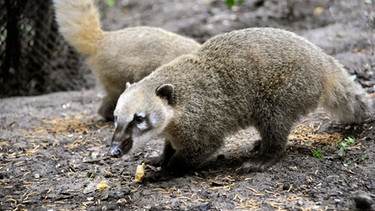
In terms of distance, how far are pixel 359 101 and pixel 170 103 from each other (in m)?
2.20

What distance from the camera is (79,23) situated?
7.28m

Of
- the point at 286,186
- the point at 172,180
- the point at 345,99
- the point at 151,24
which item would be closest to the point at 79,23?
the point at 172,180

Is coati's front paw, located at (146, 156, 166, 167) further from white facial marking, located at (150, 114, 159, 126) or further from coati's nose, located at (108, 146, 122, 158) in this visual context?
coati's nose, located at (108, 146, 122, 158)

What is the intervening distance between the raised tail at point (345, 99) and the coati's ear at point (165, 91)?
1.69 meters

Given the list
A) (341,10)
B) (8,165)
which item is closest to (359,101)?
(8,165)

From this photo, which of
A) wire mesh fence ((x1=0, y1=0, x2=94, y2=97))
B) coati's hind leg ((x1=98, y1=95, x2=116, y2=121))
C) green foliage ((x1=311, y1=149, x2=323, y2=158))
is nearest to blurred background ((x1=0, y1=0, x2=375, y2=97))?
wire mesh fence ((x1=0, y1=0, x2=94, y2=97))

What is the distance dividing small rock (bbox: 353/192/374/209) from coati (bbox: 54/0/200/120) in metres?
3.67

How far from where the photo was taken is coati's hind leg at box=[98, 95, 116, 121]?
735 centimetres

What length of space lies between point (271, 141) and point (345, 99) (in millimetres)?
1044

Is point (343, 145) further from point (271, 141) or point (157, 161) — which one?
point (157, 161)

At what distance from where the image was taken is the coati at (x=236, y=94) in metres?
5.19

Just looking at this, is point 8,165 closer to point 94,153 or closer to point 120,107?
point 94,153

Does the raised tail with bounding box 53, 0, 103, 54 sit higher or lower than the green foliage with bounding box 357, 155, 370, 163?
higher

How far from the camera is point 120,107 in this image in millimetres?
4895
